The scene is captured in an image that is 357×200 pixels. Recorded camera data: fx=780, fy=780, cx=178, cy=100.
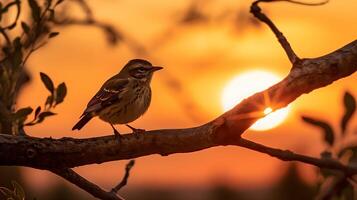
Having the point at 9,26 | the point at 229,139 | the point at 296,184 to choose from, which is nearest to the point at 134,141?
the point at 229,139

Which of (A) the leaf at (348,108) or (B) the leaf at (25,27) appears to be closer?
(A) the leaf at (348,108)

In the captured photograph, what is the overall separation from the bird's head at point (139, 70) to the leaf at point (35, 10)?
4584 mm

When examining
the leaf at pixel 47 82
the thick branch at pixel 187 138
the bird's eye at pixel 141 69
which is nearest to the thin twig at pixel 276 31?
the thick branch at pixel 187 138

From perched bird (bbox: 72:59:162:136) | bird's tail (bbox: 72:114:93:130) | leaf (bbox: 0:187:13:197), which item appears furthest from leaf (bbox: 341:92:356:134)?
bird's tail (bbox: 72:114:93:130)

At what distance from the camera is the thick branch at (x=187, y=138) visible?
186 inches

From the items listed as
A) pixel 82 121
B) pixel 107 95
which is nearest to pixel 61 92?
pixel 82 121

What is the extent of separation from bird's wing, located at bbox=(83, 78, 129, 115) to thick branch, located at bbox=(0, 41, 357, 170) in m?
4.93

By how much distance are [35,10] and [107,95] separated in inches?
152

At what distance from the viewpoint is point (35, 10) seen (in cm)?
679

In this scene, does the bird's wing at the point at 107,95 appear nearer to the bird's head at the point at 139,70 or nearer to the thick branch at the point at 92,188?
the bird's head at the point at 139,70

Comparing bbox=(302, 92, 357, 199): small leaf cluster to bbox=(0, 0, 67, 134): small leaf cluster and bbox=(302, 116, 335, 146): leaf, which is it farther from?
bbox=(0, 0, 67, 134): small leaf cluster

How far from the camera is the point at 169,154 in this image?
5238 millimetres

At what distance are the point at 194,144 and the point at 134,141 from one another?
46cm

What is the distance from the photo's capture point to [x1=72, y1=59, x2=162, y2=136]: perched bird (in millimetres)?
10172
